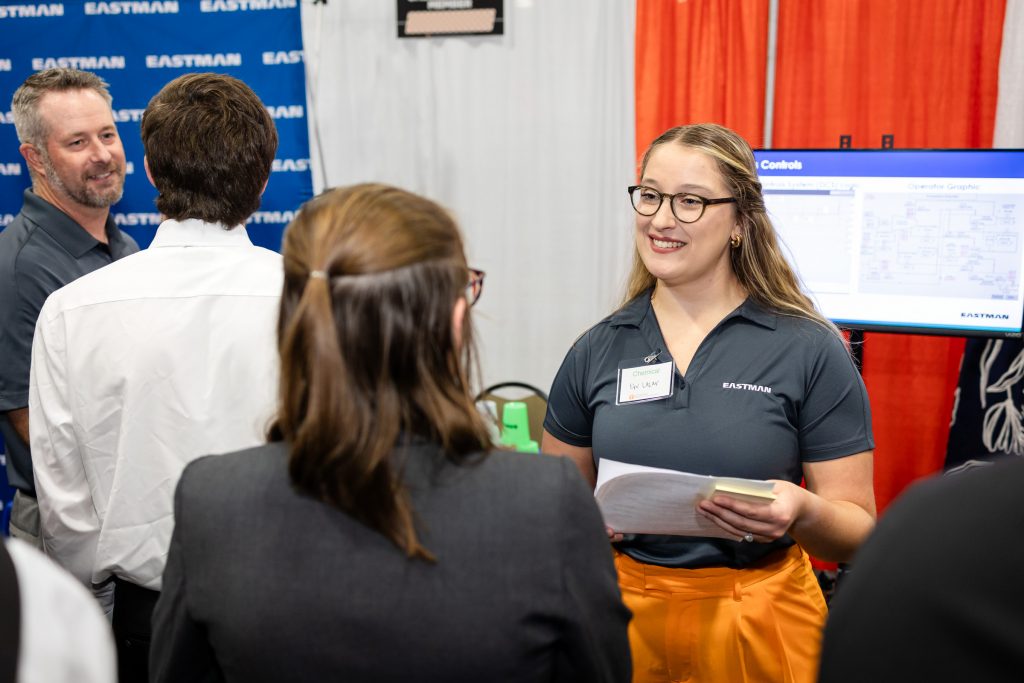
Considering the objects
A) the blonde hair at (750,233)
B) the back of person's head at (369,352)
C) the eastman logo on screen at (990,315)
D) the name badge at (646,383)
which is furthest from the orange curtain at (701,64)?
the back of person's head at (369,352)

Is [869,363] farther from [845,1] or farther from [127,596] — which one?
[127,596]

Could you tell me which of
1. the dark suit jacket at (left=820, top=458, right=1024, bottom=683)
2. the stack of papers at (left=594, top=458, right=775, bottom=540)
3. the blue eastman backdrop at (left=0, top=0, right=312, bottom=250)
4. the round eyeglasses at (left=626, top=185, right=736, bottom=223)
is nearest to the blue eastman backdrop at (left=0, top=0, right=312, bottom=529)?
the blue eastman backdrop at (left=0, top=0, right=312, bottom=250)

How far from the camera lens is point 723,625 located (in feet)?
5.15

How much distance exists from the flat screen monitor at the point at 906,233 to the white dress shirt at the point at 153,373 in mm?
1779

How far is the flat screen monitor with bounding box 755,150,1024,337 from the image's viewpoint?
2479 millimetres

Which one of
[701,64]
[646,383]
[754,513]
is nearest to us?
[754,513]

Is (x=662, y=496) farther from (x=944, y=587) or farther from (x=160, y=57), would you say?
(x=160, y=57)

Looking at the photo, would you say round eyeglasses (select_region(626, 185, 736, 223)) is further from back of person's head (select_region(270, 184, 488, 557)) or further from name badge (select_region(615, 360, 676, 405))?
back of person's head (select_region(270, 184, 488, 557))

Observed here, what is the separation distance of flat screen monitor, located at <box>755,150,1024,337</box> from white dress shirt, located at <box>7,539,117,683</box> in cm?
238

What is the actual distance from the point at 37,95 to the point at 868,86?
2799 mm

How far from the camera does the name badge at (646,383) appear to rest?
1.65 metres

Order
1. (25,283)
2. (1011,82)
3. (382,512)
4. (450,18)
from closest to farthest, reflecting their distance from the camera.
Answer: (382,512)
(25,283)
(1011,82)
(450,18)

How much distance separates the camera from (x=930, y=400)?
10.1ft

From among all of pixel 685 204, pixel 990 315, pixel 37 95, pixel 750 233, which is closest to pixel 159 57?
pixel 37 95
